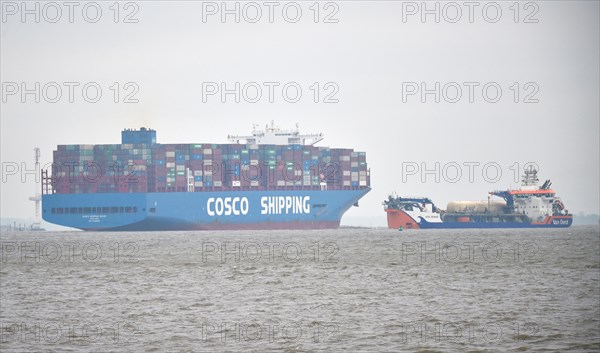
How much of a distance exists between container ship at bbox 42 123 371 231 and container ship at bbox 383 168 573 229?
9767 millimetres

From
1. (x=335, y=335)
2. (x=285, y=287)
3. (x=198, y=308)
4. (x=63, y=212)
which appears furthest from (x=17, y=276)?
(x=63, y=212)

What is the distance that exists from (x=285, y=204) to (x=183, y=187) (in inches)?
506

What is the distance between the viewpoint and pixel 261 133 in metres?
126

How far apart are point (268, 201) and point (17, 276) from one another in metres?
60.1

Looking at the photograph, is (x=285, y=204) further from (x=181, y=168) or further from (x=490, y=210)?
(x=490, y=210)

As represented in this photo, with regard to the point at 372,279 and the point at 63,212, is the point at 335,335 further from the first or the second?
the point at 63,212

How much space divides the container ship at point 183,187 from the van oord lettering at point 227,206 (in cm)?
11

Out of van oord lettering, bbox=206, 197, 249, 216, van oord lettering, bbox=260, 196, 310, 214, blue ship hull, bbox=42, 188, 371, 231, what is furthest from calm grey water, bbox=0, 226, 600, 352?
van oord lettering, bbox=260, 196, 310, 214

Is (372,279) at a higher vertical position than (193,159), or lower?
lower

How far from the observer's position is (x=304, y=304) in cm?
3212

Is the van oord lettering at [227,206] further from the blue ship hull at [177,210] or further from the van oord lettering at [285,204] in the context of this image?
the van oord lettering at [285,204]

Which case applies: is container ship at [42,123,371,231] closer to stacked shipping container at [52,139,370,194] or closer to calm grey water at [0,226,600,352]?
stacked shipping container at [52,139,370,194]

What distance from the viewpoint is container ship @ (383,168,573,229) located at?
113250 mm

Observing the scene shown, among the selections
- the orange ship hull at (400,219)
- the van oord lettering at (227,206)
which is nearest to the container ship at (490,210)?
the orange ship hull at (400,219)
